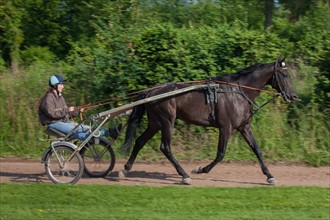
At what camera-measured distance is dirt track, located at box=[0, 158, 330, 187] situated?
10.6m

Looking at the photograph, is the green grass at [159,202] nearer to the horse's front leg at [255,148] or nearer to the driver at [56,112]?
the horse's front leg at [255,148]

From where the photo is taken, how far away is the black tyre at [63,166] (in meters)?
10.1

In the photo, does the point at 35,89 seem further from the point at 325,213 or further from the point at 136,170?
the point at 325,213

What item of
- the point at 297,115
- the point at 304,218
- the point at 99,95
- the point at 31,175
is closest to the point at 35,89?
the point at 99,95

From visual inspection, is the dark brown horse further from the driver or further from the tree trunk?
the tree trunk

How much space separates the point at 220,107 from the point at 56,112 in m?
3.05

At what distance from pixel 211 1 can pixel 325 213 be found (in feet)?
55.5

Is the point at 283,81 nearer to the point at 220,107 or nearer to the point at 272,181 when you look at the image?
the point at 220,107

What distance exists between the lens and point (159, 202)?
28.7ft

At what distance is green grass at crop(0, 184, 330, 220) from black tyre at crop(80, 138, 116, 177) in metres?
1.18

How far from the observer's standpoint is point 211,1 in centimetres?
2408

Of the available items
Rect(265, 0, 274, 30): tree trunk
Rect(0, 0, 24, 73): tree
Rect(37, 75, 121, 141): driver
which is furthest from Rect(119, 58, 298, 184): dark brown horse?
Rect(265, 0, 274, 30): tree trunk

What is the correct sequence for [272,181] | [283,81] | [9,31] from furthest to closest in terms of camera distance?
[9,31], [283,81], [272,181]

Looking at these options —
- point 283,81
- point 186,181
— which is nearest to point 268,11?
point 283,81
